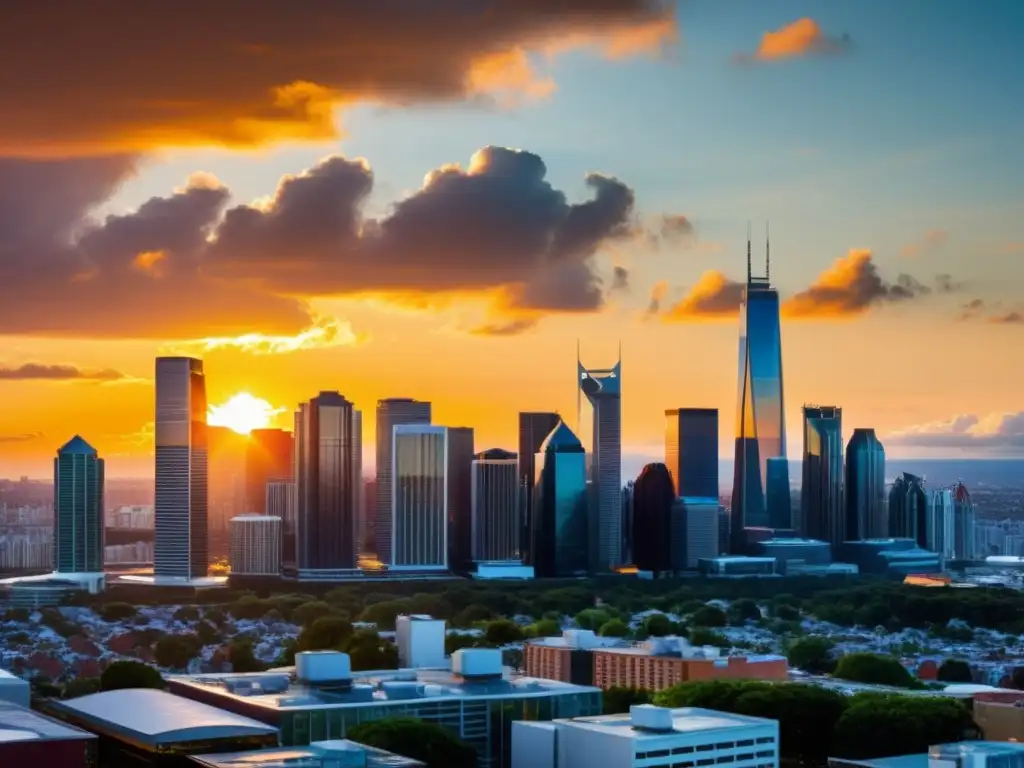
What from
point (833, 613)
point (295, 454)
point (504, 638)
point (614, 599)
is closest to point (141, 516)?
point (295, 454)

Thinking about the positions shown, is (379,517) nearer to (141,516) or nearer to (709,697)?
(141,516)

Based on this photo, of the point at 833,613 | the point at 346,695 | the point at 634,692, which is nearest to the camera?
the point at 346,695

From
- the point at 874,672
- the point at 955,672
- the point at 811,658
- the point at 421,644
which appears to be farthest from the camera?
the point at 811,658

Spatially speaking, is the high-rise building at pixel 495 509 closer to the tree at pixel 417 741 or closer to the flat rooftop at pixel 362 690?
the flat rooftop at pixel 362 690

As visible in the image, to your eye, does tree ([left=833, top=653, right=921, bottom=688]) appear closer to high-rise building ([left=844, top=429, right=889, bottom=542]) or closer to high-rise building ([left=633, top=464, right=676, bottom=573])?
high-rise building ([left=633, top=464, right=676, bottom=573])

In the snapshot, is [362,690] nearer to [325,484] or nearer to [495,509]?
[325,484]

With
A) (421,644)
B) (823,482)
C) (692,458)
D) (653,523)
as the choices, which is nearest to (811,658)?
(421,644)

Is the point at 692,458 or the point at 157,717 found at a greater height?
the point at 692,458

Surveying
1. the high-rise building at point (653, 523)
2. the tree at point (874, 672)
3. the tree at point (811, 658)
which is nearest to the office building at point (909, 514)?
the high-rise building at point (653, 523)
